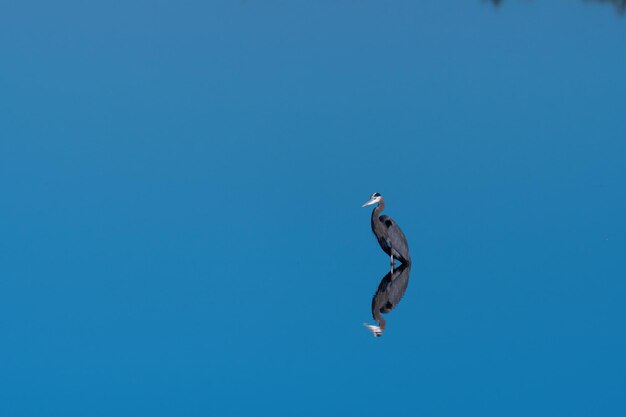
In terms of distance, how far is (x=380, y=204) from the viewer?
5254mm

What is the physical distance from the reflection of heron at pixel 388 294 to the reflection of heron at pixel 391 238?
4 cm

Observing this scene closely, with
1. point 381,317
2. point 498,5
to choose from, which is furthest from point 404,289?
point 498,5

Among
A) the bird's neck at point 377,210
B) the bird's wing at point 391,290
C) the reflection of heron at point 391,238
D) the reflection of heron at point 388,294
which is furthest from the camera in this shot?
the bird's neck at point 377,210

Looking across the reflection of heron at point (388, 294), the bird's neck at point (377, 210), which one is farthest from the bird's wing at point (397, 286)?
the bird's neck at point (377, 210)

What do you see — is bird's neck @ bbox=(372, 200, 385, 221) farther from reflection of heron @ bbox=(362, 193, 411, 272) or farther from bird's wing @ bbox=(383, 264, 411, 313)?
bird's wing @ bbox=(383, 264, 411, 313)

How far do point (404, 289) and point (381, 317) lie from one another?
0.40 metres

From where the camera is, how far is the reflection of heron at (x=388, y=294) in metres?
4.18

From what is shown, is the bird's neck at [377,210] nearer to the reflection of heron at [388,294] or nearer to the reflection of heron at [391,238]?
the reflection of heron at [391,238]

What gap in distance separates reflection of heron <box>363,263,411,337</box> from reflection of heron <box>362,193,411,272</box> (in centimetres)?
4

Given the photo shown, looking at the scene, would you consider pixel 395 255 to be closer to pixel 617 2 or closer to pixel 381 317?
pixel 381 317

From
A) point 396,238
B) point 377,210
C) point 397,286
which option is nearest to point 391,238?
point 396,238

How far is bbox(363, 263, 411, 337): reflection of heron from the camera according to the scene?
13.7 feet

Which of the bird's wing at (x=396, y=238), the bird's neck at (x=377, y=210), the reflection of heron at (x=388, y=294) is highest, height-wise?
the bird's neck at (x=377, y=210)

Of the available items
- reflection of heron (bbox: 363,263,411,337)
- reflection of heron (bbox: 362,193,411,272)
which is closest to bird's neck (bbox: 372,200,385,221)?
reflection of heron (bbox: 362,193,411,272)
